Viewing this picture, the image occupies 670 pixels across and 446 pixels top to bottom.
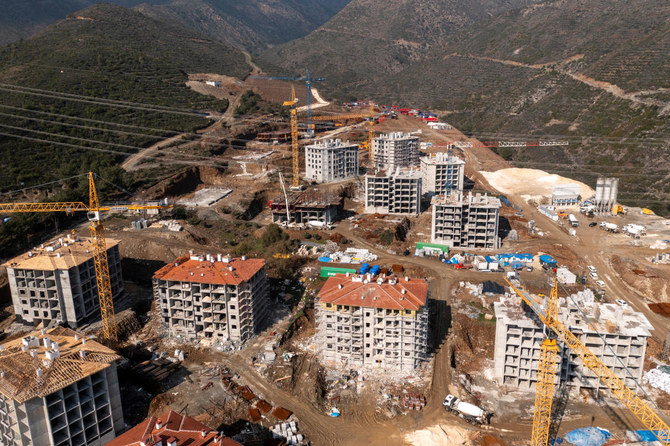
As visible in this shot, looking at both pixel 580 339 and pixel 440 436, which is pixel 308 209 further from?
pixel 440 436

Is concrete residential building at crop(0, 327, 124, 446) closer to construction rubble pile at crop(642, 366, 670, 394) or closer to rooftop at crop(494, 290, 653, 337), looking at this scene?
rooftop at crop(494, 290, 653, 337)

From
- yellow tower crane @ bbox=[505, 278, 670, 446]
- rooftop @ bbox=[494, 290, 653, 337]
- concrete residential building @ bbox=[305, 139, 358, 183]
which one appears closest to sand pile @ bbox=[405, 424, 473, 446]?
yellow tower crane @ bbox=[505, 278, 670, 446]

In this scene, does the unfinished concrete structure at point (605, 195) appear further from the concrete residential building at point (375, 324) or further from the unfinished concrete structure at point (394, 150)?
the concrete residential building at point (375, 324)

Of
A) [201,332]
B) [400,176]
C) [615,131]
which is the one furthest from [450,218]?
[615,131]

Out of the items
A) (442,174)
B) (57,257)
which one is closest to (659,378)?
(442,174)

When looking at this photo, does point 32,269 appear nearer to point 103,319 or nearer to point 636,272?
point 103,319
